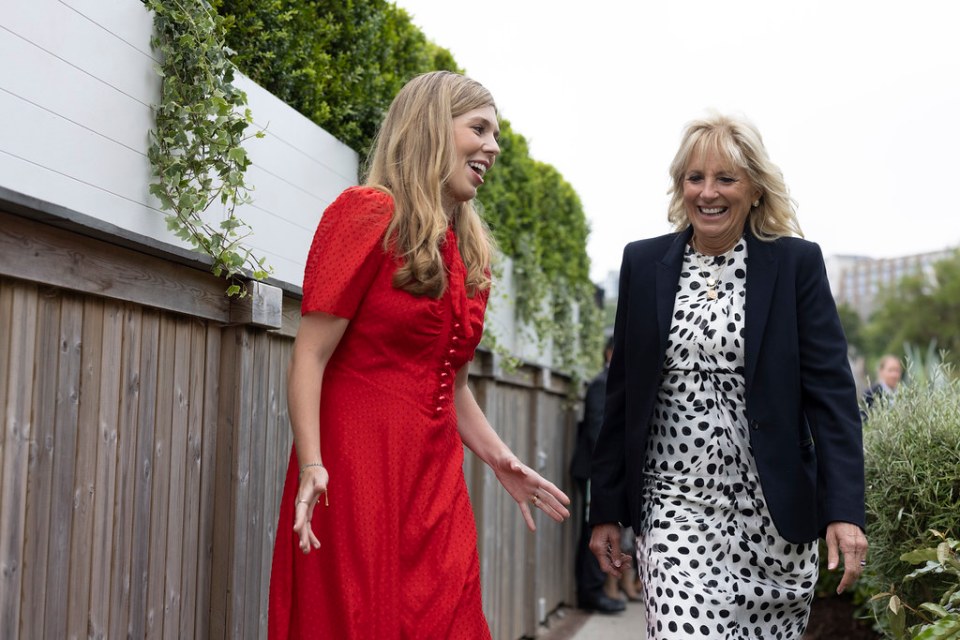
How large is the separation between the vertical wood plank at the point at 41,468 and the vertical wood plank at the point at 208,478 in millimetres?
737

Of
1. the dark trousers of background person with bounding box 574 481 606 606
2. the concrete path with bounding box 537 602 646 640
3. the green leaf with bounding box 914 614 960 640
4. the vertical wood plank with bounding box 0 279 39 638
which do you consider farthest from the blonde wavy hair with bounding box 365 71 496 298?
the dark trousers of background person with bounding box 574 481 606 606

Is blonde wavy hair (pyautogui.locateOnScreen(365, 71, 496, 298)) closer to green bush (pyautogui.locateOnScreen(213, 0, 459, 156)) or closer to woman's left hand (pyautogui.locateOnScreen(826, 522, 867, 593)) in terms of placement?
green bush (pyautogui.locateOnScreen(213, 0, 459, 156))

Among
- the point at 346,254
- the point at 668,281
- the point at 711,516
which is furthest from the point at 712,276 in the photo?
the point at 346,254

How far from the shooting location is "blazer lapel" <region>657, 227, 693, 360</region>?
2.87 m

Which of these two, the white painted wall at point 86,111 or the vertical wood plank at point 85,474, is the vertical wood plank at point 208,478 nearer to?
the white painted wall at point 86,111

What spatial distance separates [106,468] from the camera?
240 centimetres

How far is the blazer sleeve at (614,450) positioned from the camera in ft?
9.84

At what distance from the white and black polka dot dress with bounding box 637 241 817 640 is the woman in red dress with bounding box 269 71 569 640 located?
41 cm

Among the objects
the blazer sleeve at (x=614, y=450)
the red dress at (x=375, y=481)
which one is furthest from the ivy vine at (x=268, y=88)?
the blazer sleeve at (x=614, y=450)

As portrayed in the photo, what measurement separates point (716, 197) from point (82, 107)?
1.61 metres

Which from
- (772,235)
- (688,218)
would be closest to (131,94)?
(688,218)

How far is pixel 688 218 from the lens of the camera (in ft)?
10.1

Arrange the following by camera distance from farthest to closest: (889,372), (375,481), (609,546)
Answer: (889,372), (609,546), (375,481)

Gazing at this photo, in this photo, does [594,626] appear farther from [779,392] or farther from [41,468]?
[41,468]
